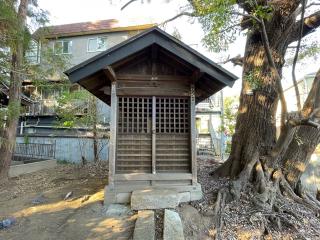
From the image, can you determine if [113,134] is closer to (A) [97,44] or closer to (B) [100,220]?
(B) [100,220]

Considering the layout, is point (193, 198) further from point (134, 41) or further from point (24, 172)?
point (24, 172)

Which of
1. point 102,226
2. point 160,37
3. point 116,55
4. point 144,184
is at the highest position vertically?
point 160,37

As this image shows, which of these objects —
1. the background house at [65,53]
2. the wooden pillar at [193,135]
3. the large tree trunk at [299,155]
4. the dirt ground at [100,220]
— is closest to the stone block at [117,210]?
the dirt ground at [100,220]

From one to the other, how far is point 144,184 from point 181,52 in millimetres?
2840

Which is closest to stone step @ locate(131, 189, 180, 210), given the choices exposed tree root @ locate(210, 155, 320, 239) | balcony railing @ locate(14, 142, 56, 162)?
exposed tree root @ locate(210, 155, 320, 239)

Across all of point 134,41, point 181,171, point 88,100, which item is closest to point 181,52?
point 134,41

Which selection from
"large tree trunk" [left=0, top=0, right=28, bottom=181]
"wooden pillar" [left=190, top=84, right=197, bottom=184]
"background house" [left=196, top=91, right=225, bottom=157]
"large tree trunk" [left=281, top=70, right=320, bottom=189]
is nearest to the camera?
"wooden pillar" [left=190, top=84, right=197, bottom=184]

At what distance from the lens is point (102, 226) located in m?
4.15

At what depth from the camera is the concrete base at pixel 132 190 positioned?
506 cm

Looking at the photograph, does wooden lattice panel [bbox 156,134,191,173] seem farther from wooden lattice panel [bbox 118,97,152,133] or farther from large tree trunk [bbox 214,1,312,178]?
large tree trunk [bbox 214,1,312,178]

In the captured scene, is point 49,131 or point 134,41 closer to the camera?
point 134,41

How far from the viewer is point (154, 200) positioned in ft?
15.4

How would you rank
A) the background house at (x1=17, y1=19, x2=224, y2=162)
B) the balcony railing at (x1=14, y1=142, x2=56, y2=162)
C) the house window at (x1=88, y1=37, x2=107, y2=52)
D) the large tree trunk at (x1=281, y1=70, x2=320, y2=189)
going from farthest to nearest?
the house window at (x1=88, y1=37, x2=107, y2=52)
the background house at (x1=17, y1=19, x2=224, y2=162)
the balcony railing at (x1=14, y1=142, x2=56, y2=162)
the large tree trunk at (x1=281, y1=70, x2=320, y2=189)

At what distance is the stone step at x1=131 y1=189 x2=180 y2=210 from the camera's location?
15.3 feet
